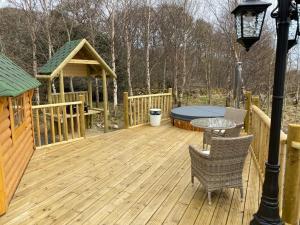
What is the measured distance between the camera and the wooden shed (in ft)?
10.3

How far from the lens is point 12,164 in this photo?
12.1 feet

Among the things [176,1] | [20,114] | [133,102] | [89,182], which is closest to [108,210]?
[89,182]

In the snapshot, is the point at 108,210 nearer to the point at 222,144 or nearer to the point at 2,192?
the point at 2,192

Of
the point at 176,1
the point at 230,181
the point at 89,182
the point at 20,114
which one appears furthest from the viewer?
the point at 176,1

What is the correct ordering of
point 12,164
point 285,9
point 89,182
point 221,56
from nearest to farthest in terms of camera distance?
point 285,9
point 12,164
point 89,182
point 221,56

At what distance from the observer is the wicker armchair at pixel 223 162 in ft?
9.98

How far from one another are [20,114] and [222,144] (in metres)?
3.66

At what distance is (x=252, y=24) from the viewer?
9.04 ft

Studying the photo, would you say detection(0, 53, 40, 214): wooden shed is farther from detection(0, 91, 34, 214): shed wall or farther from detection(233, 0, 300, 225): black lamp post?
detection(233, 0, 300, 225): black lamp post

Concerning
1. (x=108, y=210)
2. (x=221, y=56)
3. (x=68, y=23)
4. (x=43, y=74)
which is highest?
(x=68, y=23)

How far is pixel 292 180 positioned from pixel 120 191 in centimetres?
223

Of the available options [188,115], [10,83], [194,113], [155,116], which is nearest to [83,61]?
[155,116]

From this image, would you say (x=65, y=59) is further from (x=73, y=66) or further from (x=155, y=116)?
(x=155, y=116)

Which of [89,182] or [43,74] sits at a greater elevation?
[43,74]
